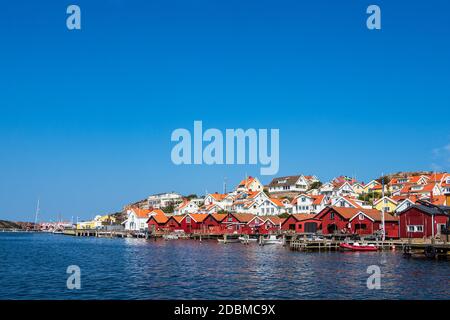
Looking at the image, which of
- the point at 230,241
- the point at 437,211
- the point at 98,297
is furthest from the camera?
the point at 230,241

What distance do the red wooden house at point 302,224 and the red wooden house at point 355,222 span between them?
2.03m

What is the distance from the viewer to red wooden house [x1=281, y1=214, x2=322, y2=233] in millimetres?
95312

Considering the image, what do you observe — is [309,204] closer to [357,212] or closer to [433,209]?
[357,212]

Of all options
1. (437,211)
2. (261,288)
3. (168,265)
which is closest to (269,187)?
(437,211)

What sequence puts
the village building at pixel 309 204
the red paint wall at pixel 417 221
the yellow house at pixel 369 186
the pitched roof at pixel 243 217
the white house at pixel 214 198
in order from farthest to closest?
the white house at pixel 214 198
the yellow house at pixel 369 186
the village building at pixel 309 204
the pitched roof at pixel 243 217
the red paint wall at pixel 417 221

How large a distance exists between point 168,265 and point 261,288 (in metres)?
18.6

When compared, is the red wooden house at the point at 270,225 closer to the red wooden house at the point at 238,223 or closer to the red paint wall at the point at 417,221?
the red wooden house at the point at 238,223

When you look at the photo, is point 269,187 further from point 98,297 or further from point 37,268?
point 98,297

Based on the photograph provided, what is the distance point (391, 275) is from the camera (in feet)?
139

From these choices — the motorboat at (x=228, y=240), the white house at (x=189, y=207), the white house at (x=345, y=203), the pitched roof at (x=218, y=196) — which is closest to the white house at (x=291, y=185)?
the pitched roof at (x=218, y=196)

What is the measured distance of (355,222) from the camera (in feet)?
293

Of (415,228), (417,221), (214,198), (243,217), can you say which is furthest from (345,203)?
(214,198)

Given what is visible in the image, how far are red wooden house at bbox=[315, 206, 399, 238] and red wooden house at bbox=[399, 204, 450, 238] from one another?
4.56 meters

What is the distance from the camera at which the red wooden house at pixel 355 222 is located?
8674cm
